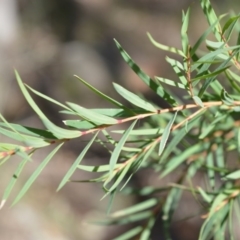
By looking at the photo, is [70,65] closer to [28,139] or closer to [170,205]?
[170,205]

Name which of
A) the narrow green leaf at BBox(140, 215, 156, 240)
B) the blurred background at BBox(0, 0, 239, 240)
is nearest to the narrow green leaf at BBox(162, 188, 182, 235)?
the narrow green leaf at BBox(140, 215, 156, 240)

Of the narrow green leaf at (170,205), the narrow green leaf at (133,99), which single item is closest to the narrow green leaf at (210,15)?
the narrow green leaf at (133,99)

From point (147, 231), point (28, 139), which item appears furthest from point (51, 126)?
point (147, 231)

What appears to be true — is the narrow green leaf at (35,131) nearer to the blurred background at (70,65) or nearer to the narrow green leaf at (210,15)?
the narrow green leaf at (210,15)

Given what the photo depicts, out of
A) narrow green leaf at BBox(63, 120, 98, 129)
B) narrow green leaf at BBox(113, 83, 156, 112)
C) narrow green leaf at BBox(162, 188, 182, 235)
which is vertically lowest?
narrow green leaf at BBox(162, 188, 182, 235)

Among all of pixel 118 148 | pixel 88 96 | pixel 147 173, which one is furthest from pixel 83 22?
pixel 118 148

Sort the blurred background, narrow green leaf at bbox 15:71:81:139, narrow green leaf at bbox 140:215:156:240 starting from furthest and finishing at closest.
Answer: the blurred background
narrow green leaf at bbox 140:215:156:240
narrow green leaf at bbox 15:71:81:139

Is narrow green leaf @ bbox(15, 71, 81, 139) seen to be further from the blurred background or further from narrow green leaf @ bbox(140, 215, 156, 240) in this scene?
the blurred background

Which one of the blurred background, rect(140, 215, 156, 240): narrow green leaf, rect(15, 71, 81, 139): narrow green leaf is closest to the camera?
rect(15, 71, 81, 139): narrow green leaf
